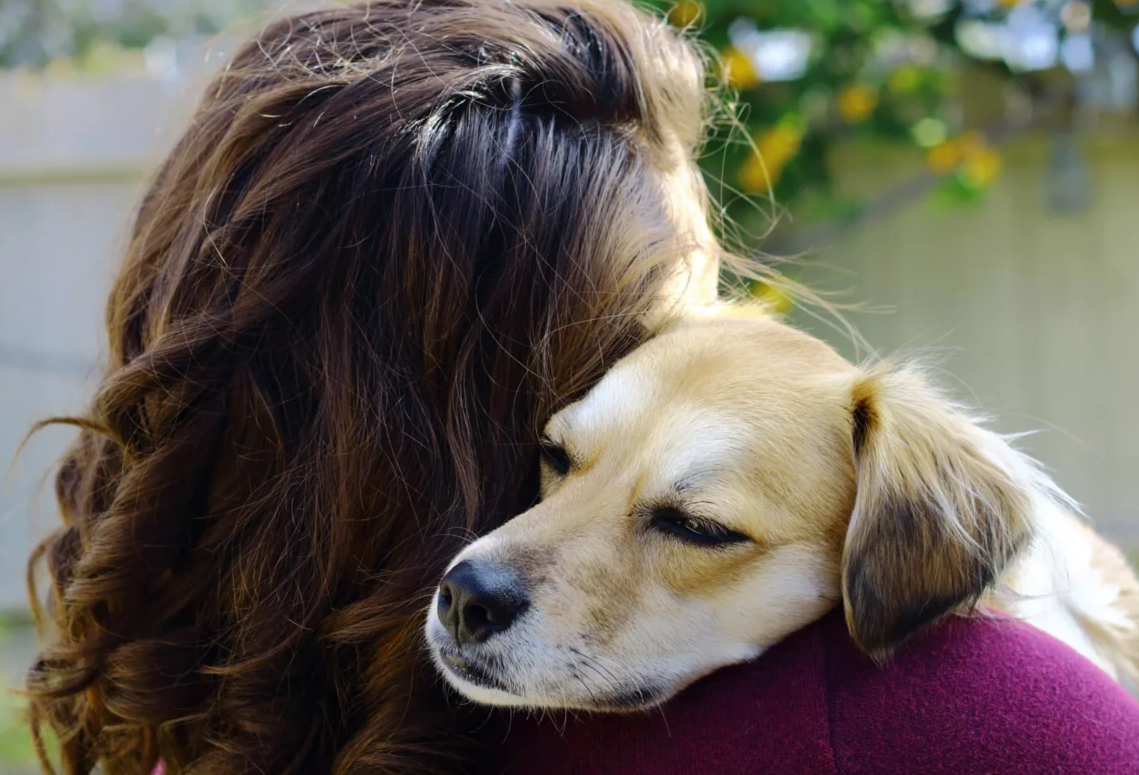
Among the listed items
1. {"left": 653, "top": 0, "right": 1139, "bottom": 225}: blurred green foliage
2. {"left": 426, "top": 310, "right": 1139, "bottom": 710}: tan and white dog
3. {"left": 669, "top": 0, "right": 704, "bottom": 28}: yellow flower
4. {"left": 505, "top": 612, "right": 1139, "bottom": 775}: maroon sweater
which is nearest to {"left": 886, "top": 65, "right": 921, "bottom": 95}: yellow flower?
{"left": 653, "top": 0, "right": 1139, "bottom": 225}: blurred green foliage

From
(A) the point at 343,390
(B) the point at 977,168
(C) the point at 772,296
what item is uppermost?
(A) the point at 343,390

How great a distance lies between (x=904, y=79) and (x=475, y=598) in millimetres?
4464

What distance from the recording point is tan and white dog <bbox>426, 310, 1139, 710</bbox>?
4.67 feet

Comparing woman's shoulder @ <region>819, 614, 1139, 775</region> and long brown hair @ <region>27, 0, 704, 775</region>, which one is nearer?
woman's shoulder @ <region>819, 614, 1139, 775</region>

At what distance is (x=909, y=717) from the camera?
1.13 meters

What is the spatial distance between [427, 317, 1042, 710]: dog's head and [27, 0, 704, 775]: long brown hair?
0.31ft

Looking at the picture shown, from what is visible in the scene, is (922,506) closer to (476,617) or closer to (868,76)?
(476,617)

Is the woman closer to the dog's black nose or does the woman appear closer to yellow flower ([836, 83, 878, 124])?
the dog's black nose

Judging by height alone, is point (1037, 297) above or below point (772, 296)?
below

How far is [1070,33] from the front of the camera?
191 inches

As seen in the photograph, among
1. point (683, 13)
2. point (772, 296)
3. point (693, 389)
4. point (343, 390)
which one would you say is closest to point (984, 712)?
point (693, 389)

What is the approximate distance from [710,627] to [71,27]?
24.8ft

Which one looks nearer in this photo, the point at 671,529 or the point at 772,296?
the point at 671,529

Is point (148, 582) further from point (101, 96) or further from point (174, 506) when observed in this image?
point (101, 96)
